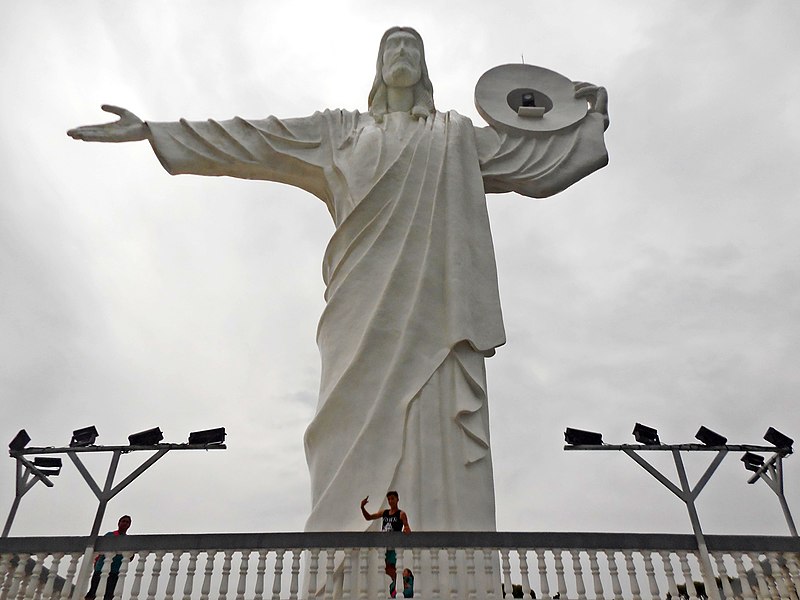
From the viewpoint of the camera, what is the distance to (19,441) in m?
7.53

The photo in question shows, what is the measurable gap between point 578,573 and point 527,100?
7.45 meters

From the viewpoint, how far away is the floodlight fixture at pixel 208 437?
7.18m

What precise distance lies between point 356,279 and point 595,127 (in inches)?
180

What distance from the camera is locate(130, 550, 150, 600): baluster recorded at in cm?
525

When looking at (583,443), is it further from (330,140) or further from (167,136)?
(167,136)

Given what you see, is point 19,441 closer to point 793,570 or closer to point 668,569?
point 668,569

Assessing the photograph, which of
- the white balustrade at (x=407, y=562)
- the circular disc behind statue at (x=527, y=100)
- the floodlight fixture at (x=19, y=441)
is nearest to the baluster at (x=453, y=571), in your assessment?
the white balustrade at (x=407, y=562)

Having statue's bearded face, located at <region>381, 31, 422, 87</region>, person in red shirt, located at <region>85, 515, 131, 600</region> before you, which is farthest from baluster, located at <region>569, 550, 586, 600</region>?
statue's bearded face, located at <region>381, 31, 422, 87</region>

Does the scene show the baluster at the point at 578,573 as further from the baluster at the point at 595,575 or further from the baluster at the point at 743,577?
the baluster at the point at 743,577

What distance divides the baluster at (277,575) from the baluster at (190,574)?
0.64 m

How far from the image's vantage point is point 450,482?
703 cm

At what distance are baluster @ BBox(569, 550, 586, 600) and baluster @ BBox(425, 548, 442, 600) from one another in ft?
3.57

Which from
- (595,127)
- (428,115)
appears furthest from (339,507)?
(595,127)

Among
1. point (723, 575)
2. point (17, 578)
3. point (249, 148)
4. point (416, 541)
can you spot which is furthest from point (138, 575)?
point (249, 148)
